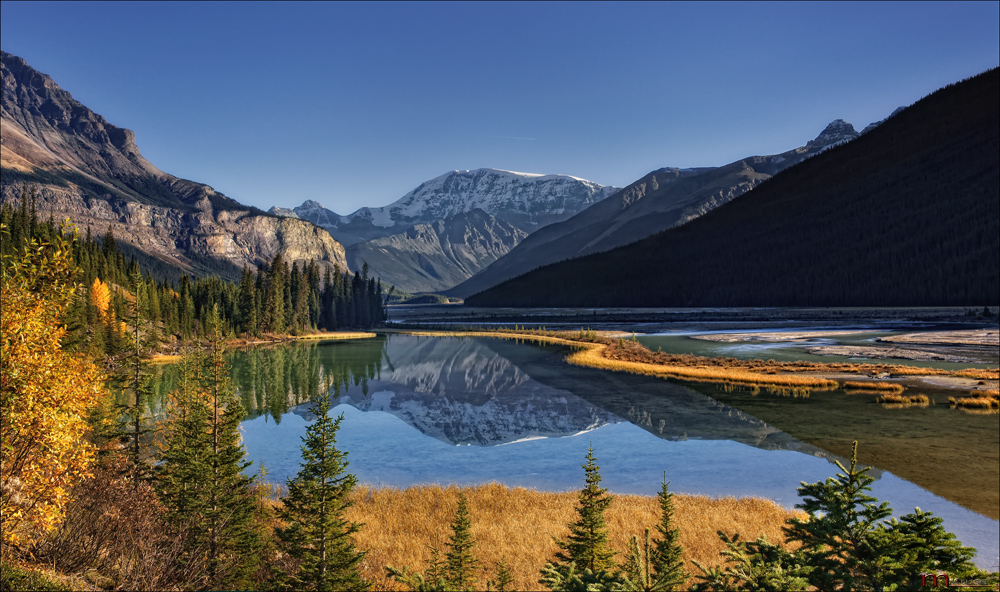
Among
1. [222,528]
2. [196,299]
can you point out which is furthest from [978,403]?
[196,299]

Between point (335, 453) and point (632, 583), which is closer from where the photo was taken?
point (632, 583)

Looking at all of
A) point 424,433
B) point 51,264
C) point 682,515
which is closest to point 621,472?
point 682,515

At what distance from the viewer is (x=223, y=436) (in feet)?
63.2

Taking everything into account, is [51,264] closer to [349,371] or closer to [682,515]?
[682,515]

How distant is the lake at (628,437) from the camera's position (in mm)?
24938

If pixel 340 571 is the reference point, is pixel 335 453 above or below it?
above

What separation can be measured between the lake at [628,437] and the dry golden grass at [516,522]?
2339mm

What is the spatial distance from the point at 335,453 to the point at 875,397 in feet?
141

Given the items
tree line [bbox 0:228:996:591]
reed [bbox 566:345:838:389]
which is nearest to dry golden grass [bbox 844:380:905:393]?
reed [bbox 566:345:838:389]

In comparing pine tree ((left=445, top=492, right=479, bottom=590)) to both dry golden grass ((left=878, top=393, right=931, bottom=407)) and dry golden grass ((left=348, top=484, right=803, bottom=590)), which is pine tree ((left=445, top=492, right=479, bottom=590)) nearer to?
dry golden grass ((left=348, top=484, right=803, bottom=590))

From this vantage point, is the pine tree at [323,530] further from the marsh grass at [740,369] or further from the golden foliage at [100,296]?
the golden foliage at [100,296]

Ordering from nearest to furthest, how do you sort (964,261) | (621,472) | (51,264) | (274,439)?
1. (51,264)
2. (621,472)
3. (274,439)
4. (964,261)

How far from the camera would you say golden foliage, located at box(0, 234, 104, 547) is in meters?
11.5

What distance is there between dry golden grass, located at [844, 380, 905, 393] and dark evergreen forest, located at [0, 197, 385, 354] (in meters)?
65.8
